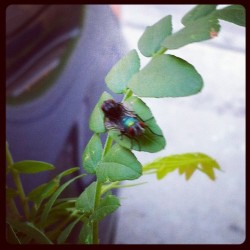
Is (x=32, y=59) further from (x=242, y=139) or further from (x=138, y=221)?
(x=242, y=139)

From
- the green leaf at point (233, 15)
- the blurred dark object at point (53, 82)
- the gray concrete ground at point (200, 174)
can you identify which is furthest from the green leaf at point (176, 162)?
the gray concrete ground at point (200, 174)

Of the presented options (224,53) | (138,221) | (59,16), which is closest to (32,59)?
(59,16)

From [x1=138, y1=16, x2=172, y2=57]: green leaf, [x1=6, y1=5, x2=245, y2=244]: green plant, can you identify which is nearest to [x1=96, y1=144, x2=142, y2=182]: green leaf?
[x1=6, y1=5, x2=245, y2=244]: green plant

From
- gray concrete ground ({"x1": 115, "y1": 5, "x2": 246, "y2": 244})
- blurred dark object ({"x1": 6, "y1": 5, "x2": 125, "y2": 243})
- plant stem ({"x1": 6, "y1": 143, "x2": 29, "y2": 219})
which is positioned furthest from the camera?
gray concrete ground ({"x1": 115, "y1": 5, "x2": 246, "y2": 244})

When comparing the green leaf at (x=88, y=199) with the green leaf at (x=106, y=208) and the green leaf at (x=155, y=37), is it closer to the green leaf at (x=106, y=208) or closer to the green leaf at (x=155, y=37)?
the green leaf at (x=106, y=208)

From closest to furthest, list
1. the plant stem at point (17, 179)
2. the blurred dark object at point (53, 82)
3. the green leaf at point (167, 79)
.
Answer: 1. the green leaf at point (167, 79)
2. the plant stem at point (17, 179)
3. the blurred dark object at point (53, 82)

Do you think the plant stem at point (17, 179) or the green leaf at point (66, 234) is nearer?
the green leaf at point (66, 234)

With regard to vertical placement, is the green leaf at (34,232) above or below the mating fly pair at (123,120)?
below

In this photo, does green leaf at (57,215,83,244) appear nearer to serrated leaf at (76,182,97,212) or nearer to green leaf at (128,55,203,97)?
serrated leaf at (76,182,97,212)
